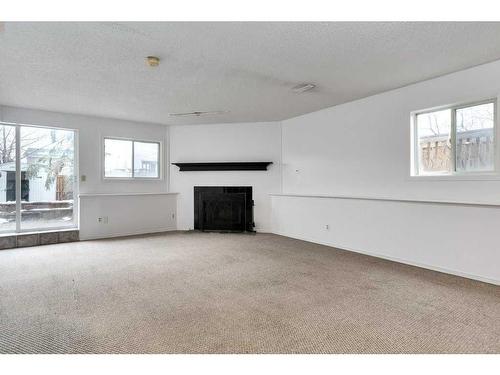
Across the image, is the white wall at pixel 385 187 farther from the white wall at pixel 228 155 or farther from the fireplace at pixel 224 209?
the fireplace at pixel 224 209

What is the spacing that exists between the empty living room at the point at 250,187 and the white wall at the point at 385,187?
24 mm

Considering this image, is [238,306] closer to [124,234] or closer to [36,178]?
[124,234]

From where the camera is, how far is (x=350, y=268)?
369cm

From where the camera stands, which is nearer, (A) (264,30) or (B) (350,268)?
(A) (264,30)

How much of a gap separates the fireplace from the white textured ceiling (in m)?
2.25

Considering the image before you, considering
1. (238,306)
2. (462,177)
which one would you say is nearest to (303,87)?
(462,177)

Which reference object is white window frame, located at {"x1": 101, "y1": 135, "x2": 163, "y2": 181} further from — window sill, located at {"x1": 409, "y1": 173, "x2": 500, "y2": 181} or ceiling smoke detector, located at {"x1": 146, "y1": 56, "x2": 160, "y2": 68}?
window sill, located at {"x1": 409, "y1": 173, "x2": 500, "y2": 181}

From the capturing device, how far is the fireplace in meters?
6.39

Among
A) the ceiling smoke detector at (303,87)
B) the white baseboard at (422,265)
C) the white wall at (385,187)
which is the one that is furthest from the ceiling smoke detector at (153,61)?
the white baseboard at (422,265)

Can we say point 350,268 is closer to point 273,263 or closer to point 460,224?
point 273,263

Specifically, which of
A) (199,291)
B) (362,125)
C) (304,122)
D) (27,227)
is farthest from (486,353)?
(27,227)

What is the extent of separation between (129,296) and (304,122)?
4472 mm

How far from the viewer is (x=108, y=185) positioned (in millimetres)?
6000

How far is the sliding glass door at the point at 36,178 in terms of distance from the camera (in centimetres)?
503
